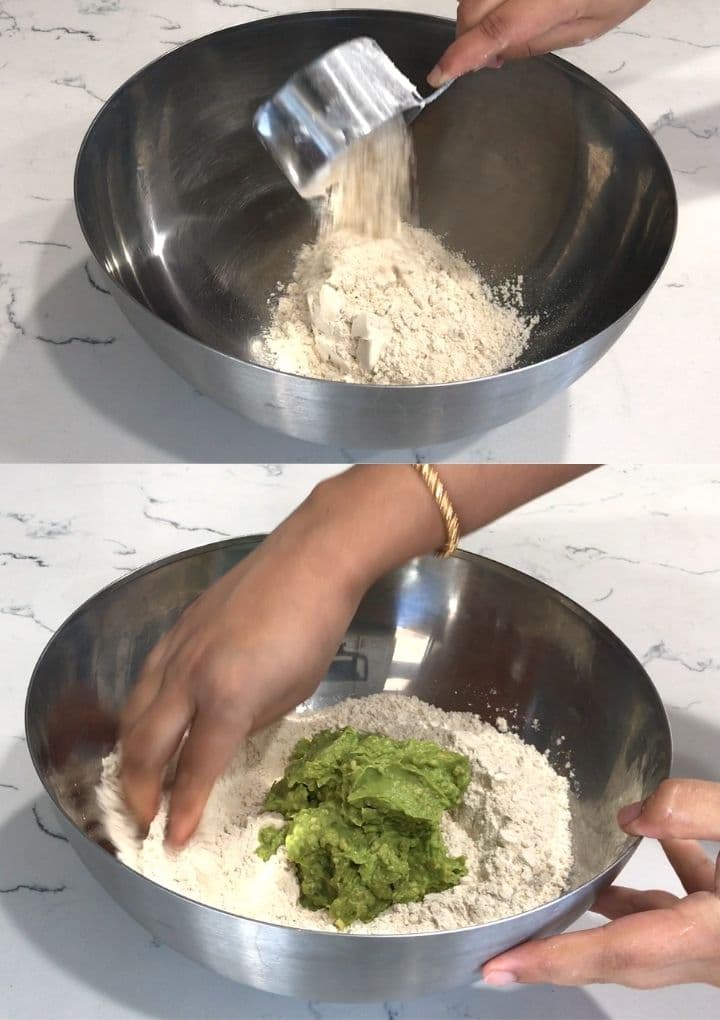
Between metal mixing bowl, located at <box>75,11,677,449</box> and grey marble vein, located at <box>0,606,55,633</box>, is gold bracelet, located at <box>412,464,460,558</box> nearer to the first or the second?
metal mixing bowl, located at <box>75,11,677,449</box>

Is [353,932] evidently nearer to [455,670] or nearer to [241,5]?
[455,670]

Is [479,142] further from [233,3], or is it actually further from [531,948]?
[531,948]

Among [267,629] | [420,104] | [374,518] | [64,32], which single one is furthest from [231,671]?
[64,32]

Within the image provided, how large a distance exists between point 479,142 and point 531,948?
68cm

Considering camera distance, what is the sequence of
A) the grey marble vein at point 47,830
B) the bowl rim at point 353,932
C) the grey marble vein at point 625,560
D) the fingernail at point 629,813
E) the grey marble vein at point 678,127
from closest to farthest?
1. the bowl rim at point 353,932
2. the fingernail at point 629,813
3. the grey marble vein at point 47,830
4. the grey marble vein at point 625,560
5. the grey marble vein at point 678,127

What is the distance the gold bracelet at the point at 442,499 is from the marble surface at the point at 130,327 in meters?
0.12

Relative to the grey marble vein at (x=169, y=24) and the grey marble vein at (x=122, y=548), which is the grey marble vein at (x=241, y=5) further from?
the grey marble vein at (x=122, y=548)

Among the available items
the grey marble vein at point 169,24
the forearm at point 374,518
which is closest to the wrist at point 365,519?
the forearm at point 374,518

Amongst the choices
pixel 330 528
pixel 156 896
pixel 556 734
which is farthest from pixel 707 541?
pixel 156 896

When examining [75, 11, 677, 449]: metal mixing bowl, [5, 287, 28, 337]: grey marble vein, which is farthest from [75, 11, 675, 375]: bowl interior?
[5, 287, 28, 337]: grey marble vein

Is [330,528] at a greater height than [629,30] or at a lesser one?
lesser

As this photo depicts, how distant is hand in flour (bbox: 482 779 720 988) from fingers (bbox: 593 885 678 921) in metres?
0.02

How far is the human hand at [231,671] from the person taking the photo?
67 centimetres

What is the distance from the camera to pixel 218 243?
91cm
